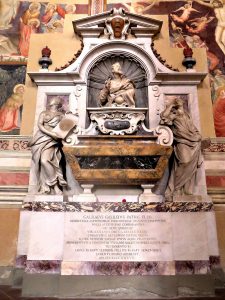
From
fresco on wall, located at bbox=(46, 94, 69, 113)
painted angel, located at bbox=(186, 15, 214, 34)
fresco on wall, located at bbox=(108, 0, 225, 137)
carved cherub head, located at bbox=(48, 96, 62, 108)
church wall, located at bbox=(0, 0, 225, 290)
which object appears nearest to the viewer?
carved cherub head, located at bbox=(48, 96, 62, 108)

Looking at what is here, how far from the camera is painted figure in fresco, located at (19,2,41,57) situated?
776cm

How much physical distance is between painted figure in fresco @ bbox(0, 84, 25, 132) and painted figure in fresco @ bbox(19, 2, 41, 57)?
0.91m

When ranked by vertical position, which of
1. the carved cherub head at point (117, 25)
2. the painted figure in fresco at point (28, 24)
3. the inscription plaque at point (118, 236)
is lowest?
the inscription plaque at point (118, 236)

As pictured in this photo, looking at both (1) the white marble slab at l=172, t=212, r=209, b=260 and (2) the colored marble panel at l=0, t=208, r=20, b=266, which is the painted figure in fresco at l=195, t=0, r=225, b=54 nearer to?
(1) the white marble slab at l=172, t=212, r=209, b=260

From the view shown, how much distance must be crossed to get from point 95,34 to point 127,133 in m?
2.44

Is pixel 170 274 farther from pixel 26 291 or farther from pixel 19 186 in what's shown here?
pixel 19 186

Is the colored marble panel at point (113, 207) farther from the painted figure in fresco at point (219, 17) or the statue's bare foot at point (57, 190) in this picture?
the painted figure in fresco at point (219, 17)

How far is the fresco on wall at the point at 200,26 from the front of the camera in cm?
750

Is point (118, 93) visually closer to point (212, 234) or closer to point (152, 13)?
point (152, 13)

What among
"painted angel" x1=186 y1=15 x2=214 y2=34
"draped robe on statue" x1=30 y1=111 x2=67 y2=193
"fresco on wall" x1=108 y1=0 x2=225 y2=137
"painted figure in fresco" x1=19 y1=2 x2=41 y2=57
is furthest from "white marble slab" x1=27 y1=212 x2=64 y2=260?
"painted angel" x1=186 y1=15 x2=214 y2=34

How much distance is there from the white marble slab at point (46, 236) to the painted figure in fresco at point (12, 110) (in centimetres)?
223

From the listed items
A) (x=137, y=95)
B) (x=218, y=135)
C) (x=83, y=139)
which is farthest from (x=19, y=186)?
(x=218, y=135)

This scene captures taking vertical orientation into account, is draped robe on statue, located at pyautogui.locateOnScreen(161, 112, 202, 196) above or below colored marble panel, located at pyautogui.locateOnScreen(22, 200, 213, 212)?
above

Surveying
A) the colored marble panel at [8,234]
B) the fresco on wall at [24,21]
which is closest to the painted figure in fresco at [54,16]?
the fresco on wall at [24,21]
